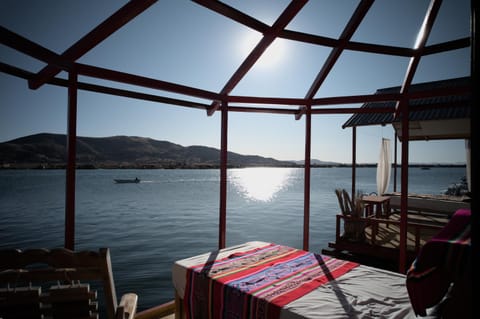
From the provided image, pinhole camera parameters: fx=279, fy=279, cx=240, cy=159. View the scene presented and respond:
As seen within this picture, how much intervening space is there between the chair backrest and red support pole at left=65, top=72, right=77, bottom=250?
56 centimetres

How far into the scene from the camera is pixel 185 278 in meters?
2.06

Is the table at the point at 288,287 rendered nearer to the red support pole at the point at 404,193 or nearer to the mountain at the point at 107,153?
the red support pole at the point at 404,193

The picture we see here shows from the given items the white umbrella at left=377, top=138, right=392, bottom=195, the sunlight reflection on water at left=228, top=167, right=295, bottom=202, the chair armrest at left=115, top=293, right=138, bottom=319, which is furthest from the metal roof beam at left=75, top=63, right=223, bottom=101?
the sunlight reflection on water at left=228, top=167, right=295, bottom=202

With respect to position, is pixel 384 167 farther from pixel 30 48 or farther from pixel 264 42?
pixel 30 48

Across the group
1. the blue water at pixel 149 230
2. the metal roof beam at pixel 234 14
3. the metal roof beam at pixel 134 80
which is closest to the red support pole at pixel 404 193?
the metal roof beam at pixel 234 14

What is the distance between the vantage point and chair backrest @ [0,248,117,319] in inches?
55.9

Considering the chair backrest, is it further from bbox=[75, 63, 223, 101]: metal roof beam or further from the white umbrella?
the white umbrella

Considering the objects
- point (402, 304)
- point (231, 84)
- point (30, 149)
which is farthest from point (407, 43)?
point (30, 149)

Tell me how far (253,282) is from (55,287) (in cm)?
111

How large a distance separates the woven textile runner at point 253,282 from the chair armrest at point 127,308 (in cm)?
49

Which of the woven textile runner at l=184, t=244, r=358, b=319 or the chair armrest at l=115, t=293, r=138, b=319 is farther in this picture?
the woven textile runner at l=184, t=244, r=358, b=319

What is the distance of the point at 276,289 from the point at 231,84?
2.19m

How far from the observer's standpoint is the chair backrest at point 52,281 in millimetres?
1421

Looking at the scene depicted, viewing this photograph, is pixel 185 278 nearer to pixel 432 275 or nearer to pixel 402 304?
pixel 402 304
